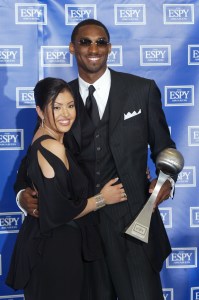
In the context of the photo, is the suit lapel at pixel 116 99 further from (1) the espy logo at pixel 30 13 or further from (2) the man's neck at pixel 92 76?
(1) the espy logo at pixel 30 13

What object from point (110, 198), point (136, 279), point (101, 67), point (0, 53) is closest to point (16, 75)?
point (0, 53)

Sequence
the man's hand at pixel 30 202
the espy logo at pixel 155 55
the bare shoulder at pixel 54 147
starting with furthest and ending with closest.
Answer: the espy logo at pixel 155 55, the man's hand at pixel 30 202, the bare shoulder at pixel 54 147

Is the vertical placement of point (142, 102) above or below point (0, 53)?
below

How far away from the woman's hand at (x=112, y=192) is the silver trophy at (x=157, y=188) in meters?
0.12

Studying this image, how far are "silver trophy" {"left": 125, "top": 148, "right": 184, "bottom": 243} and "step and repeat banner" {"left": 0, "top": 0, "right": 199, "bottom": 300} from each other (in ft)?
3.88

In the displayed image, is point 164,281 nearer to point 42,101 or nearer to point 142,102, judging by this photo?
point 142,102

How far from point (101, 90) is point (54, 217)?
673 mm

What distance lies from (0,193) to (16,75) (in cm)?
76

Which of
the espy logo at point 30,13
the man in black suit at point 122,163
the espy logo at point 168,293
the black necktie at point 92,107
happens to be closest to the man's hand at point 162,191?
the man in black suit at point 122,163

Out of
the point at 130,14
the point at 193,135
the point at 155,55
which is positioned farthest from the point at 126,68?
the point at 193,135

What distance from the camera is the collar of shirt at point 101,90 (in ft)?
8.20

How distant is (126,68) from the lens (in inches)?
136

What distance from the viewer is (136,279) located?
243 centimetres

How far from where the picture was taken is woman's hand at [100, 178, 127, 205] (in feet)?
7.72
